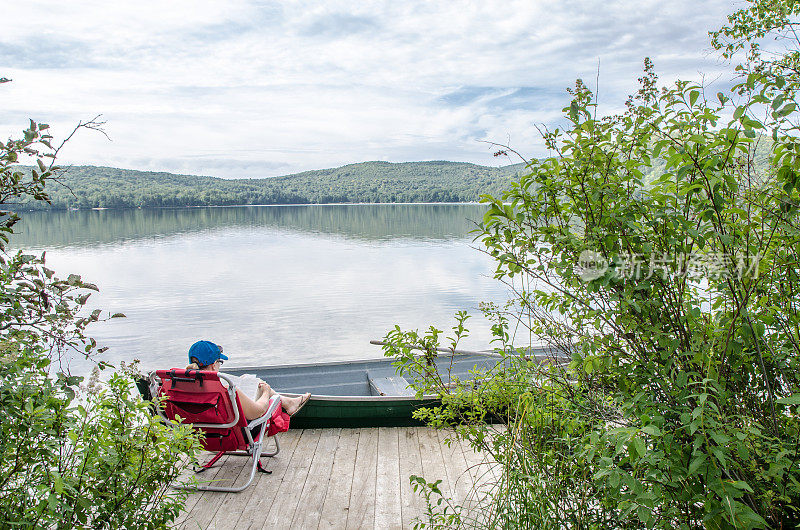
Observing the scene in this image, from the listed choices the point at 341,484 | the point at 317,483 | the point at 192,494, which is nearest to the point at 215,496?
the point at 192,494

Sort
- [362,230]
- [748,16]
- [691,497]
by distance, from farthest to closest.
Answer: [362,230], [748,16], [691,497]

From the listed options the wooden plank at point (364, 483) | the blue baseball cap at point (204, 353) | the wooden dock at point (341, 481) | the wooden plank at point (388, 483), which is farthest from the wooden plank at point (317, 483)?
the blue baseball cap at point (204, 353)

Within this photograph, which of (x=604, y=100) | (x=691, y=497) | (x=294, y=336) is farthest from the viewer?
(x=294, y=336)

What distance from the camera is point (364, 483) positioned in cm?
340

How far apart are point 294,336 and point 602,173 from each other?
11.0m

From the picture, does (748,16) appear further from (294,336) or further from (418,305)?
(418,305)

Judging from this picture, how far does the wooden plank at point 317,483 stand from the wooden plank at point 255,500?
18cm

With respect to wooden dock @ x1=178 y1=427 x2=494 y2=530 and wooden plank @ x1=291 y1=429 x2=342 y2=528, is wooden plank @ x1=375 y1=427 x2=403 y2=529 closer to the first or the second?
wooden dock @ x1=178 y1=427 x2=494 y2=530

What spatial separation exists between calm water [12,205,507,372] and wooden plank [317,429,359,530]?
1.86 metres

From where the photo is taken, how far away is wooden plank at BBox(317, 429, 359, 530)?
2.96 m

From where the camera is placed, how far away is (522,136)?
1.79 meters

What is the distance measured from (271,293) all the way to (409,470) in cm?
1444

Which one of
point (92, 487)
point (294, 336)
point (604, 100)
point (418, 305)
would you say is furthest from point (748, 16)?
point (418, 305)

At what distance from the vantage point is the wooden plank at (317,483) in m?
2.97
